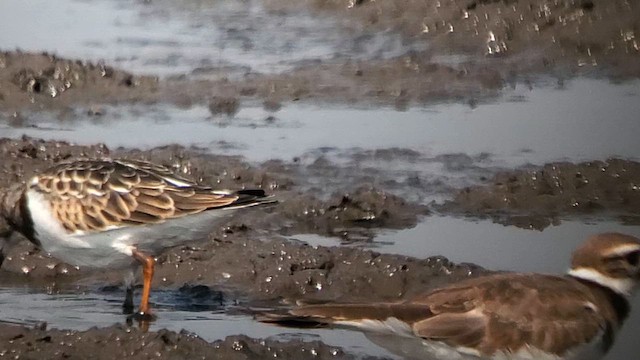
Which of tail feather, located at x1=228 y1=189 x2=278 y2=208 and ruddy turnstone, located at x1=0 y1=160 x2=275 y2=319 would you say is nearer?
tail feather, located at x1=228 y1=189 x2=278 y2=208

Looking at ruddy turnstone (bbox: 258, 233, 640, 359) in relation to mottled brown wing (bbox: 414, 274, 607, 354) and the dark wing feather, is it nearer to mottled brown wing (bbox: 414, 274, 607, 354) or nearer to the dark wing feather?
mottled brown wing (bbox: 414, 274, 607, 354)

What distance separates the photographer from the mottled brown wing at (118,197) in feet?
28.6

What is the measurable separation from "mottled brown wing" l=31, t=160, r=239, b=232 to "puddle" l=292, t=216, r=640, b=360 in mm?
1397

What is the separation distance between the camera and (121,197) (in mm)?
8773

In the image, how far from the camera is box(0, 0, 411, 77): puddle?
1466cm

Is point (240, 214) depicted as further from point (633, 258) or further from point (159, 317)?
point (633, 258)

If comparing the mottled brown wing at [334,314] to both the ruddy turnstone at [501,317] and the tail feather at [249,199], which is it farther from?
the tail feather at [249,199]

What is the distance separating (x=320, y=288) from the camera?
9.19 metres

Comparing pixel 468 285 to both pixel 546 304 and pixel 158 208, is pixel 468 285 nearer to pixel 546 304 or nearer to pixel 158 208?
pixel 546 304

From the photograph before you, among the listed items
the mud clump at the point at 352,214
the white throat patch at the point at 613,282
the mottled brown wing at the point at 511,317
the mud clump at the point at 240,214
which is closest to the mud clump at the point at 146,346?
the mud clump at the point at 240,214

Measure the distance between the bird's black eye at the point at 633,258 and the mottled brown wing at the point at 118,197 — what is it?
238cm

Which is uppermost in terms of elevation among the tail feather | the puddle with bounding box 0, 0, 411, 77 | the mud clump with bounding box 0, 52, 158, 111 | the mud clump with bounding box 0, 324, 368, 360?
the puddle with bounding box 0, 0, 411, 77

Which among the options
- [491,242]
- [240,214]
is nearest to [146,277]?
[240,214]

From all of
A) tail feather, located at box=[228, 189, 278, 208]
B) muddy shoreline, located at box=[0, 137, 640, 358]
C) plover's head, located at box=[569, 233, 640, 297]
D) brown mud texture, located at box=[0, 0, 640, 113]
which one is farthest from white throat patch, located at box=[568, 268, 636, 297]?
brown mud texture, located at box=[0, 0, 640, 113]
